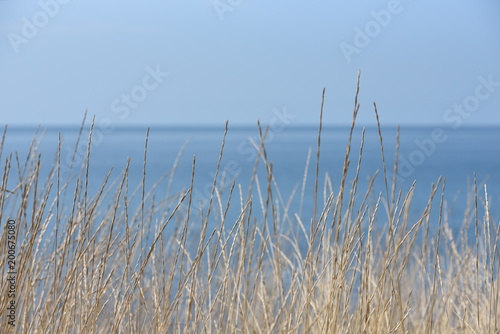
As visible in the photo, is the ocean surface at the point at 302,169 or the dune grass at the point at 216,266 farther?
the ocean surface at the point at 302,169

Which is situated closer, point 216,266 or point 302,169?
point 216,266

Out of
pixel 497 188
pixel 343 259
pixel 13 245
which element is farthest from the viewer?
pixel 497 188

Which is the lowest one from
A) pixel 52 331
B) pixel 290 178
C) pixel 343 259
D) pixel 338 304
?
pixel 290 178

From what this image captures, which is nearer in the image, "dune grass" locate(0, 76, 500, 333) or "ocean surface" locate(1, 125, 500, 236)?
"dune grass" locate(0, 76, 500, 333)

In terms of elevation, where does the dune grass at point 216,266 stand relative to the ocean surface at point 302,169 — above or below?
above

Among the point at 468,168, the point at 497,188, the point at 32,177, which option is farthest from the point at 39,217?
the point at 468,168

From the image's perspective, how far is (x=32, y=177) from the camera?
4.24 ft

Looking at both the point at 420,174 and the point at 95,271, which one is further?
the point at 420,174

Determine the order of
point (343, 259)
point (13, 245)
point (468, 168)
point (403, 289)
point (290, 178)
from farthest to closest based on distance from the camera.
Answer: point (468, 168) → point (290, 178) → point (403, 289) → point (13, 245) → point (343, 259)

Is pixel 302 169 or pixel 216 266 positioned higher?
pixel 216 266

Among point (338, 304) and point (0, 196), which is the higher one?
point (0, 196)

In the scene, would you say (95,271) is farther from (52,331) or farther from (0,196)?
(0,196)

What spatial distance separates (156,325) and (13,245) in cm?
46

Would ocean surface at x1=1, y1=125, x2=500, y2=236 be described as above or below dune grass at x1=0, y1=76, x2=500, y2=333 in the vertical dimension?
below
